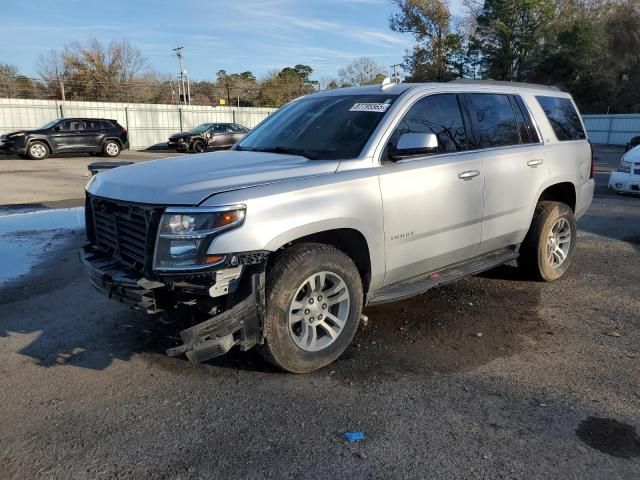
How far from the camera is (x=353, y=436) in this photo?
9.70 ft

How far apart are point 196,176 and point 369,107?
1.54 metres

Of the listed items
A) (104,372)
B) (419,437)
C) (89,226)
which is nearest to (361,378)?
(419,437)

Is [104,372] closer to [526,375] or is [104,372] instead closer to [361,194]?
[361,194]

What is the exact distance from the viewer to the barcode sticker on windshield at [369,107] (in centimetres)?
412

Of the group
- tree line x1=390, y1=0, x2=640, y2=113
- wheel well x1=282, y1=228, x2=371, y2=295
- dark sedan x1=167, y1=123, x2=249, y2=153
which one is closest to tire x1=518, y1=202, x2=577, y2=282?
wheel well x1=282, y1=228, x2=371, y2=295

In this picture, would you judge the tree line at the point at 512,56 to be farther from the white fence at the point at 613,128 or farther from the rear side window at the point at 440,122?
the rear side window at the point at 440,122

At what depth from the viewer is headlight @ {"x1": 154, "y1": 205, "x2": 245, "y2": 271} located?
3.11 m

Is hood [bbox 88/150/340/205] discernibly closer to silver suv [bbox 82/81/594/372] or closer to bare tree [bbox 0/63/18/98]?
silver suv [bbox 82/81/594/372]

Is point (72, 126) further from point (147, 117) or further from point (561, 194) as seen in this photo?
point (561, 194)

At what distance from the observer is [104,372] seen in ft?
12.3

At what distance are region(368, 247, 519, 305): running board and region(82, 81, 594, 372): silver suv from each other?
0.05 ft

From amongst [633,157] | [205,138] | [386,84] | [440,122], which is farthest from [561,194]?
[205,138]

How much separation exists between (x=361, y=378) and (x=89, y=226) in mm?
2342

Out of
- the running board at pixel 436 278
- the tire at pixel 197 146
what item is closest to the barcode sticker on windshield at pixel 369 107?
the running board at pixel 436 278
